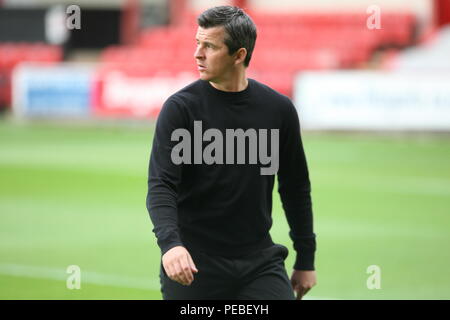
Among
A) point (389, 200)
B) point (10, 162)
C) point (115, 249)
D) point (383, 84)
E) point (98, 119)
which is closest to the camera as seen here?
point (115, 249)

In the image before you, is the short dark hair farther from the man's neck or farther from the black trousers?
the black trousers

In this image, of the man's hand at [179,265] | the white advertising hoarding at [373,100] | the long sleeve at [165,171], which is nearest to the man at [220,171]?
the long sleeve at [165,171]

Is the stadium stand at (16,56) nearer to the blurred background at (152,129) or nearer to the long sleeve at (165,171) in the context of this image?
the blurred background at (152,129)

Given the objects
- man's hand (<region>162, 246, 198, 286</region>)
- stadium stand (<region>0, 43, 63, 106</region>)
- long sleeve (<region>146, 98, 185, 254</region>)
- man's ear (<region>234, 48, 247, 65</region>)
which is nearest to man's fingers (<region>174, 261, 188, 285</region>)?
man's hand (<region>162, 246, 198, 286</region>)

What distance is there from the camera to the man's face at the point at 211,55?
15.5 ft

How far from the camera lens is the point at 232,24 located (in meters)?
4.72

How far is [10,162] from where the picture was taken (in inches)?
717

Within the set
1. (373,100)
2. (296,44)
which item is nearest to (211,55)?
(373,100)

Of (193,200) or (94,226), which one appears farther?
(94,226)
